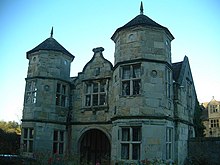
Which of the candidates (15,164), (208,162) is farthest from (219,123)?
(15,164)

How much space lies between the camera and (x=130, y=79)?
1190 cm

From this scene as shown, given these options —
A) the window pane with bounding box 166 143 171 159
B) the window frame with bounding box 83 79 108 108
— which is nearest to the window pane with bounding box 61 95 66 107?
the window frame with bounding box 83 79 108 108

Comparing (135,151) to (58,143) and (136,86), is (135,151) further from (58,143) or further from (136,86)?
(58,143)

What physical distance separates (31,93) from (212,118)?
31556mm

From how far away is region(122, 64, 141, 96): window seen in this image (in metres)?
11.7

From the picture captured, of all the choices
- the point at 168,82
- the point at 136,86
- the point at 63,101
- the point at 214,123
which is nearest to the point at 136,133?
the point at 136,86

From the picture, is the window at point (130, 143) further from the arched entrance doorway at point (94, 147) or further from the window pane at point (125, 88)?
the arched entrance doorway at point (94, 147)

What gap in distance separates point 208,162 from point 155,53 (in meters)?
6.75

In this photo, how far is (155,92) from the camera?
11.5 meters

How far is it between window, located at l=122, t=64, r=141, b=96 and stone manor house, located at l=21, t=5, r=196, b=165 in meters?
0.05

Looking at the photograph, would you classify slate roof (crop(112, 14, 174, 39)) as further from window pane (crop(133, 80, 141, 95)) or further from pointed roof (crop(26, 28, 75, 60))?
pointed roof (crop(26, 28, 75, 60))

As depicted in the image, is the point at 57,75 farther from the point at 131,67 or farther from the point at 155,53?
Answer: the point at 155,53

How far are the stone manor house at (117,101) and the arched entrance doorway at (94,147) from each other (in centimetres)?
7

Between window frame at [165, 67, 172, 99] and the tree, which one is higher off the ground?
window frame at [165, 67, 172, 99]
